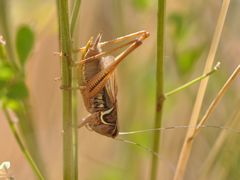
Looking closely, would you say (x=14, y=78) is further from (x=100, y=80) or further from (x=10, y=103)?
(x=100, y=80)

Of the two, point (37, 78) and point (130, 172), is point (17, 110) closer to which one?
point (130, 172)

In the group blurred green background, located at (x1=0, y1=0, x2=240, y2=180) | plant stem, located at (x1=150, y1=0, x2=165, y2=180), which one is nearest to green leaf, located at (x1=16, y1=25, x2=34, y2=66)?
plant stem, located at (x1=150, y1=0, x2=165, y2=180)

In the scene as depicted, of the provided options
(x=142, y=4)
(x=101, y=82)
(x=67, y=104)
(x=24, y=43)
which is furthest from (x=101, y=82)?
(x=142, y=4)

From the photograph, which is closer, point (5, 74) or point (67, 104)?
point (67, 104)

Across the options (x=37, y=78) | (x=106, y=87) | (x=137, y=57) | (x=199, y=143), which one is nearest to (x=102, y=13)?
(x=137, y=57)

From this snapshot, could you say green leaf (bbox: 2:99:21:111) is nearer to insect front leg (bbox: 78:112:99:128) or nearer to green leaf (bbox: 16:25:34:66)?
green leaf (bbox: 16:25:34:66)

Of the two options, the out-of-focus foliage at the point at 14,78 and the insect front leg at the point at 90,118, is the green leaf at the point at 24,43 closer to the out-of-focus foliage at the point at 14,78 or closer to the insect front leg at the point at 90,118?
the out-of-focus foliage at the point at 14,78
